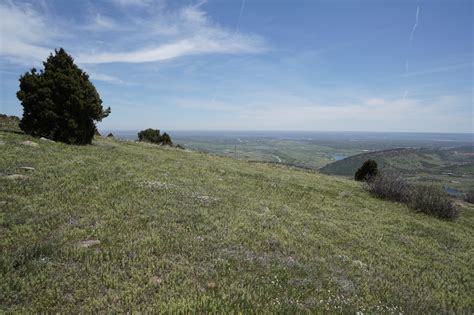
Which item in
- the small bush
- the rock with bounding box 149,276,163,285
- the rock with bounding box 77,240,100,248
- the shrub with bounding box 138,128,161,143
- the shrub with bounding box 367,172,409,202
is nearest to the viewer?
the rock with bounding box 149,276,163,285

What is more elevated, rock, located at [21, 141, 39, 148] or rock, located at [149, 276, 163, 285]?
rock, located at [21, 141, 39, 148]

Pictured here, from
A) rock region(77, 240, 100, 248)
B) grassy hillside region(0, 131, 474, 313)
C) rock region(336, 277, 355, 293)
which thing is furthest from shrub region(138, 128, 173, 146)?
rock region(336, 277, 355, 293)

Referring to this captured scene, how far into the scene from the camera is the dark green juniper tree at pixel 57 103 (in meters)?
25.2

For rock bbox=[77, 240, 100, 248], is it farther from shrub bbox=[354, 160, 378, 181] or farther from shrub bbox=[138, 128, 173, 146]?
shrub bbox=[138, 128, 173, 146]

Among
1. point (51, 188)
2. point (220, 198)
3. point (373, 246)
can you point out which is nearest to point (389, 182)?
point (373, 246)

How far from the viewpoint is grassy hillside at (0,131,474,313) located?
642cm

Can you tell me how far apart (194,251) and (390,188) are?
24.0m

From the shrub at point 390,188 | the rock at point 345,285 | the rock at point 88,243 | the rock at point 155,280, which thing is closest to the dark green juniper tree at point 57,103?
the rock at point 88,243

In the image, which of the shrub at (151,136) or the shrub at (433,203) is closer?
the shrub at (433,203)

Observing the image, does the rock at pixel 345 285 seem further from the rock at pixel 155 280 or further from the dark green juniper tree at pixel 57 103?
the dark green juniper tree at pixel 57 103

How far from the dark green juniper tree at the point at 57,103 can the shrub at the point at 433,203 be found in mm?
29283

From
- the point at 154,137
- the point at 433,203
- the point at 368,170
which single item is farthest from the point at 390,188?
the point at 154,137

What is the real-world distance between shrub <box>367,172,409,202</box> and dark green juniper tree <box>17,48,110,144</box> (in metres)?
27.4

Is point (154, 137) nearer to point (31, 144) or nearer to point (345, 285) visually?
point (31, 144)
